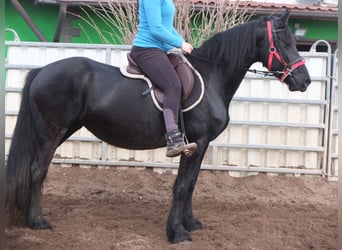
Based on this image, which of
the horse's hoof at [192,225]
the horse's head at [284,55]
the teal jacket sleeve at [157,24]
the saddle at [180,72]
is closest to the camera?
the teal jacket sleeve at [157,24]

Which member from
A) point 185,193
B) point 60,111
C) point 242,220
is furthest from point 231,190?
point 60,111

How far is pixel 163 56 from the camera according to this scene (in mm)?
4051

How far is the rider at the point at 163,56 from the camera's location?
3938 millimetres

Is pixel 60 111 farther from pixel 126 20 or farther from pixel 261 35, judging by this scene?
pixel 126 20

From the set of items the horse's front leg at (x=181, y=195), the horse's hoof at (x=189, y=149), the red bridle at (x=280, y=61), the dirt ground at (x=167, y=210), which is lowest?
the dirt ground at (x=167, y=210)

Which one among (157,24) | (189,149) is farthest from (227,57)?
(189,149)

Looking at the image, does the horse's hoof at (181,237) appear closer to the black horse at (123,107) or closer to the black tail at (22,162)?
the black horse at (123,107)

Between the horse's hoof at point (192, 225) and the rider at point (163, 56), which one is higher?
the rider at point (163, 56)

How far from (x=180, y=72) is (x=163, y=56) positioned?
0.76 ft

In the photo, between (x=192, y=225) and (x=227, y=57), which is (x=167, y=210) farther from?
(x=227, y=57)

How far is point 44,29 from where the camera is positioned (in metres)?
10.6

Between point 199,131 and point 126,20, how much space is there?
4.47 m

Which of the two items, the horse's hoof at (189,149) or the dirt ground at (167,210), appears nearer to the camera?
the horse's hoof at (189,149)

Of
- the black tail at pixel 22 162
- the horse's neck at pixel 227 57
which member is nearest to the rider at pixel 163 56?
the horse's neck at pixel 227 57
